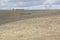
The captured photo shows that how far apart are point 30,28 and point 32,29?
0.02m

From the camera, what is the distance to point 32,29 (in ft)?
4.02

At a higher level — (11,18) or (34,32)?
(11,18)

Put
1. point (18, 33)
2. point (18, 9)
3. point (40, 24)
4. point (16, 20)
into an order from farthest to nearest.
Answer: point (18, 9), point (16, 20), point (40, 24), point (18, 33)

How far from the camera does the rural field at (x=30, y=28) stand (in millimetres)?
1139

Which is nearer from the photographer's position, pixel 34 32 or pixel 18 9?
pixel 34 32

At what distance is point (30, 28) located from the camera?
1.24 metres

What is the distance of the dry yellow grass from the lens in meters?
1.14

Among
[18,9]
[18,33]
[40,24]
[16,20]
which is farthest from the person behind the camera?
[18,9]

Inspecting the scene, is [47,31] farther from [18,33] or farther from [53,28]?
[18,33]

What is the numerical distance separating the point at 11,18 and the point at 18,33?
1.07ft

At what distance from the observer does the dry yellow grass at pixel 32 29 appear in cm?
114

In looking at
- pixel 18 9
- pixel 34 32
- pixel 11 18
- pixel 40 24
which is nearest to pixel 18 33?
pixel 34 32

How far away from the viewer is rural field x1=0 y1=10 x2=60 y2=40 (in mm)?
1139

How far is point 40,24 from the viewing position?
1.30 metres
